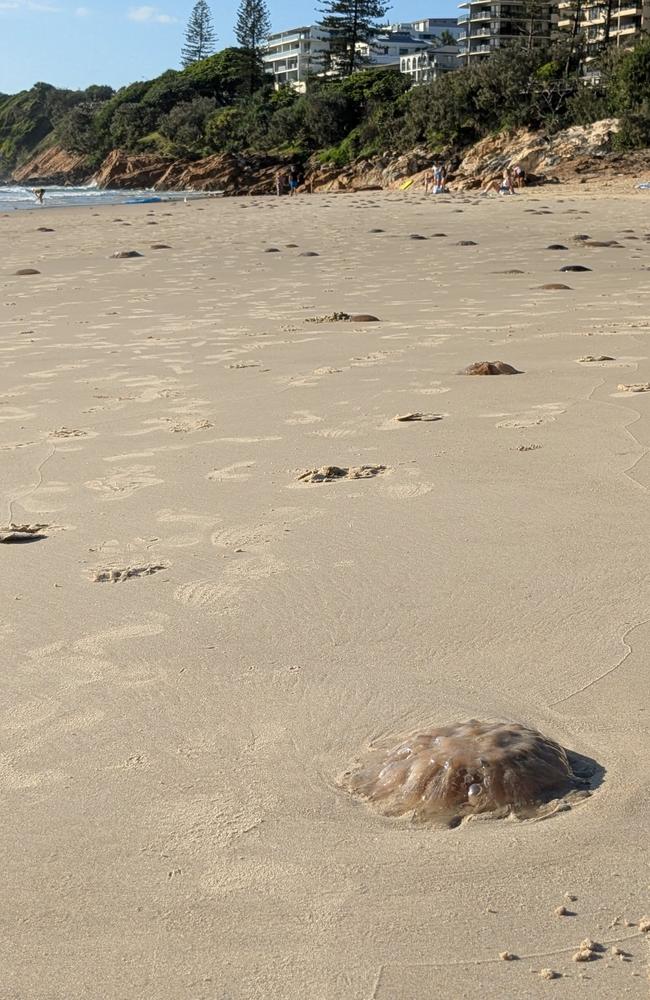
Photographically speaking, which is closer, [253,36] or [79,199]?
[79,199]

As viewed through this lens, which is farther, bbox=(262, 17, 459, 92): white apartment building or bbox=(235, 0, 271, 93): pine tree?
bbox=(262, 17, 459, 92): white apartment building

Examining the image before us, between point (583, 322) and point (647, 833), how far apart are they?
19.7ft

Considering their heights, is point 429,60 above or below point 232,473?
above

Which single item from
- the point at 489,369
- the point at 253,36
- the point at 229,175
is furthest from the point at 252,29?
the point at 489,369

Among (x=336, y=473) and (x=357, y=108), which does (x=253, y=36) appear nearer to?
(x=357, y=108)

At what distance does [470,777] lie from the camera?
206 cm

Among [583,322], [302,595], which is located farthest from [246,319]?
[302,595]

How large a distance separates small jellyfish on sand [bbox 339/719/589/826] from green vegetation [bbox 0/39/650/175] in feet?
131

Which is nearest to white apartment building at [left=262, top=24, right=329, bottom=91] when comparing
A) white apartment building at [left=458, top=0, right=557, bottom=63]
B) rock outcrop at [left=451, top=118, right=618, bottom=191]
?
white apartment building at [left=458, top=0, right=557, bottom=63]

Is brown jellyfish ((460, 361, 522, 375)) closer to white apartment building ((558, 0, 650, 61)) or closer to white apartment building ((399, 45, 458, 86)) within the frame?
white apartment building ((558, 0, 650, 61))

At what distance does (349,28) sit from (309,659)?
84001 mm

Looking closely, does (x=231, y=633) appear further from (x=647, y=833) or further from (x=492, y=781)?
(x=647, y=833)

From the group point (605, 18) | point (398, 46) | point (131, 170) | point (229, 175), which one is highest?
point (398, 46)

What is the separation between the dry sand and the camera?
168 centimetres
